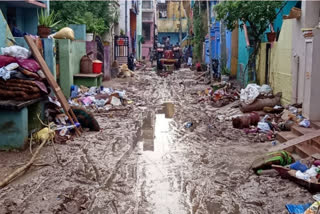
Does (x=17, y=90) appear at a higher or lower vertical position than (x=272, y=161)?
higher

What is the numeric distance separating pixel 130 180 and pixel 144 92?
10.8 metres

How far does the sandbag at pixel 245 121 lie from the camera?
9.29 meters

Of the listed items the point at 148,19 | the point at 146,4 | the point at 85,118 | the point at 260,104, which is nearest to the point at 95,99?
the point at 85,118

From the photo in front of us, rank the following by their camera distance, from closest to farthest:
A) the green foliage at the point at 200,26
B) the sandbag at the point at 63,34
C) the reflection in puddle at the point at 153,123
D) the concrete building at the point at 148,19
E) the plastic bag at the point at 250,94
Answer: the reflection in puddle at the point at 153,123 < the plastic bag at the point at 250,94 < the sandbag at the point at 63,34 < the green foliage at the point at 200,26 < the concrete building at the point at 148,19

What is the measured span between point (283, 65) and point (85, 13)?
11175mm

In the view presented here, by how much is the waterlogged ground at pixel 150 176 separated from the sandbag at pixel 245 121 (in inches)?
9.3

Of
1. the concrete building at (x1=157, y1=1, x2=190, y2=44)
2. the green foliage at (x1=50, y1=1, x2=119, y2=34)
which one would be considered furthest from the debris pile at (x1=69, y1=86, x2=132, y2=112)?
the concrete building at (x1=157, y1=1, x2=190, y2=44)

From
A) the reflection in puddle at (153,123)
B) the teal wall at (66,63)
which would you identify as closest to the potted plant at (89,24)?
the teal wall at (66,63)

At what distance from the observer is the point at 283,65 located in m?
11.0

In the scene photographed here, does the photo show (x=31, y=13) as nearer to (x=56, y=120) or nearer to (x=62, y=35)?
(x=62, y=35)

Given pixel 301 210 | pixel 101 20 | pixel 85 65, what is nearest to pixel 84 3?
pixel 101 20

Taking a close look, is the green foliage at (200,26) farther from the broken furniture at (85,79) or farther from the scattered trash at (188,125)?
the scattered trash at (188,125)

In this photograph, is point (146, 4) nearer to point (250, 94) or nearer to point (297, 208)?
point (250, 94)

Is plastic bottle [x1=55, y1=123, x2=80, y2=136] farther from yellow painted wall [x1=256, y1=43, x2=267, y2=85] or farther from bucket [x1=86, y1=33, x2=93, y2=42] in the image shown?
bucket [x1=86, y1=33, x2=93, y2=42]
